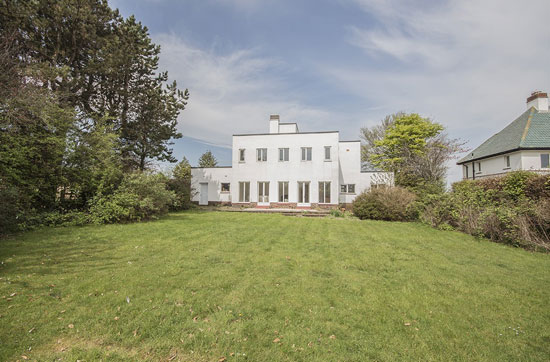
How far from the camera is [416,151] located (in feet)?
78.1

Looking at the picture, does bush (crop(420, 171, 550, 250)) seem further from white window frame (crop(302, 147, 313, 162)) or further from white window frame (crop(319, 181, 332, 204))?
white window frame (crop(302, 147, 313, 162))

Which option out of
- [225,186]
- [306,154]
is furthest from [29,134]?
[306,154]

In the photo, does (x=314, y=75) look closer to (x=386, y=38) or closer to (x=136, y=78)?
(x=386, y=38)

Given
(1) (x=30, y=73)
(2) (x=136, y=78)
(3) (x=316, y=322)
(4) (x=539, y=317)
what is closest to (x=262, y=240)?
(3) (x=316, y=322)

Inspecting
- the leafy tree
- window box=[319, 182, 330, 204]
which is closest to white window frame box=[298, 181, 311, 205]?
window box=[319, 182, 330, 204]

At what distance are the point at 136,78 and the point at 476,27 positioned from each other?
19.2m

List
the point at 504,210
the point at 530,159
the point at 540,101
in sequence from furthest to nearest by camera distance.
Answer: the point at 540,101 → the point at 530,159 → the point at 504,210

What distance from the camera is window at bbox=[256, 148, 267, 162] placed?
23531 millimetres

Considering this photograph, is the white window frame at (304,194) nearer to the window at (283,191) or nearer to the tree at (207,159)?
the window at (283,191)

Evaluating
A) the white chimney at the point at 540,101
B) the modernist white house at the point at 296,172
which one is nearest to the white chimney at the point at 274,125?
the modernist white house at the point at 296,172

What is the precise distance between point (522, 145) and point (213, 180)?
27004 millimetres

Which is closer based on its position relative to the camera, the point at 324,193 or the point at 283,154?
the point at 324,193

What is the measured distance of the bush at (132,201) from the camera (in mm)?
10172

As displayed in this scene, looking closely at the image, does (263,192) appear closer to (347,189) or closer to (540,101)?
(347,189)
